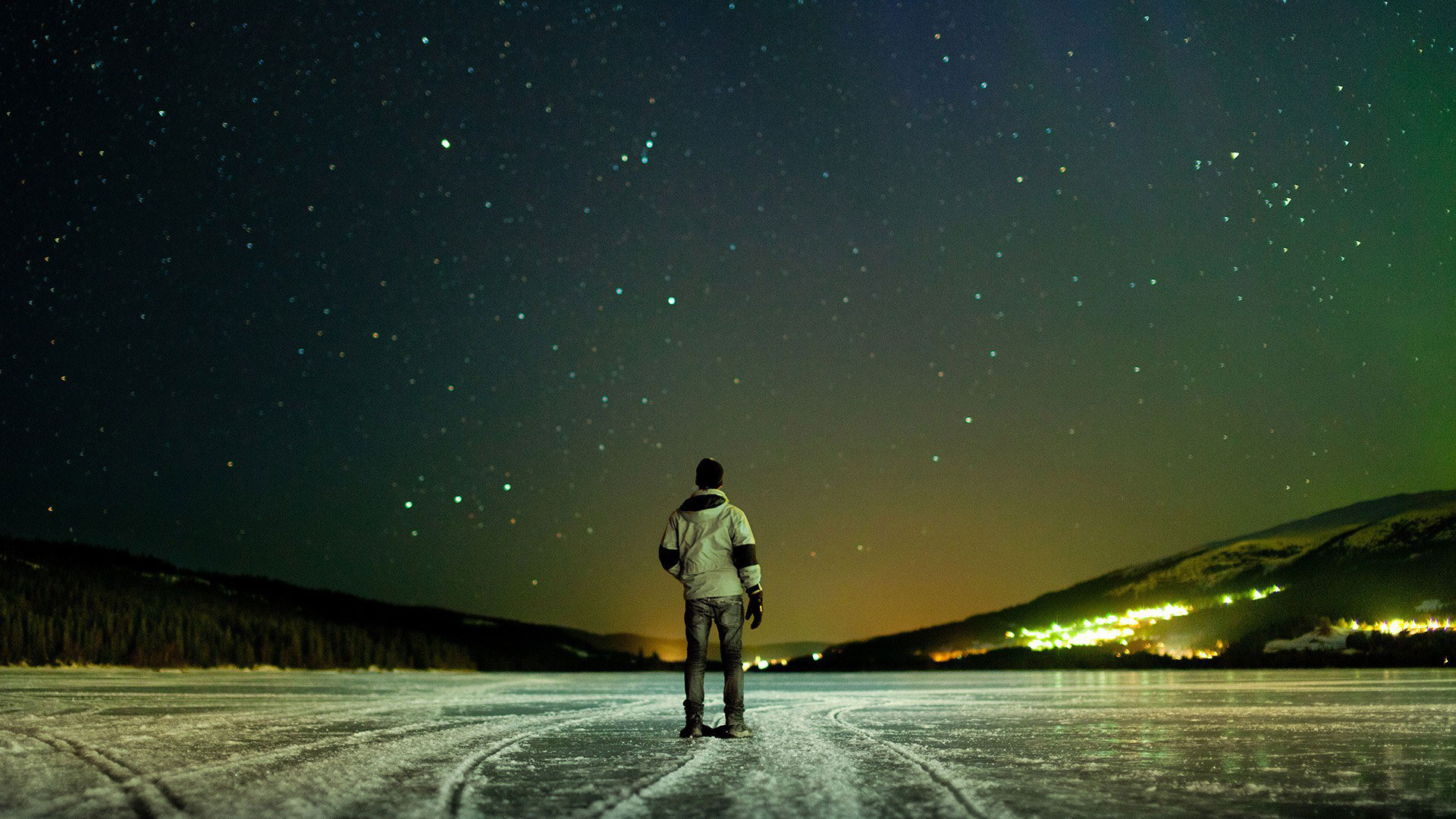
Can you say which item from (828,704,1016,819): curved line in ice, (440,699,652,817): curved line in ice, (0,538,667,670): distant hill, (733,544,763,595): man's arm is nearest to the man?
(733,544,763,595): man's arm

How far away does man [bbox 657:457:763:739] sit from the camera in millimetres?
9570

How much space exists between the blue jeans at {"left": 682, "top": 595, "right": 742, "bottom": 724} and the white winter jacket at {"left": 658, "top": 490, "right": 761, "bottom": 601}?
0.36 ft

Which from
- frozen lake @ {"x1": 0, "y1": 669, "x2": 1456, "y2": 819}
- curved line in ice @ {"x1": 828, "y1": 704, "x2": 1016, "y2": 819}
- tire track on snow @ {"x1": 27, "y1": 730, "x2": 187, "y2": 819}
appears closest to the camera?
curved line in ice @ {"x1": 828, "y1": 704, "x2": 1016, "y2": 819}

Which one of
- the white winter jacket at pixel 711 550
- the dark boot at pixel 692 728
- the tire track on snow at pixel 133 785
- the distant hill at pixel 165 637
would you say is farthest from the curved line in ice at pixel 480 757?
the distant hill at pixel 165 637

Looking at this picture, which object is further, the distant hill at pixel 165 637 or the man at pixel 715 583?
the distant hill at pixel 165 637

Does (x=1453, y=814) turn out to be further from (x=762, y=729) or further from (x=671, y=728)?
(x=671, y=728)

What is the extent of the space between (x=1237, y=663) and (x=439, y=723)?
169 meters

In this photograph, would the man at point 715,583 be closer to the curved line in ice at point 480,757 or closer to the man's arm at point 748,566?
the man's arm at point 748,566

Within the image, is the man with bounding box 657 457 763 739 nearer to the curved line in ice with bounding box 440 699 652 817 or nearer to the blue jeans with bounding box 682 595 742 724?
the blue jeans with bounding box 682 595 742 724

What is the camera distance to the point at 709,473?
32.6 feet

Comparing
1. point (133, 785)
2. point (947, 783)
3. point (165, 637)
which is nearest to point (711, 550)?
point (947, 783)

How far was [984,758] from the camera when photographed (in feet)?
25.8

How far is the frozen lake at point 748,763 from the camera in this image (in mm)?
5668

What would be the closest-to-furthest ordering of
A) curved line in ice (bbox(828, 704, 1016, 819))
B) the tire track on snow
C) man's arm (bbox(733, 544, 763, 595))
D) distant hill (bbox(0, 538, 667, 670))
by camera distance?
1. curved line in ice (bbox(828, 704, 1016, 819))
2. the tire track on snow
3. man's arm (bbox(733, 544, 763, 595))
4. distant hill (bbox(0, 538, 667, 670))
